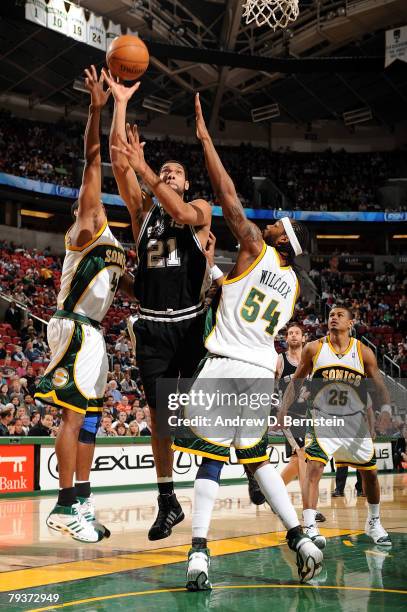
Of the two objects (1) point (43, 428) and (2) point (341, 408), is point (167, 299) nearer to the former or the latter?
(2) point (341, 408)

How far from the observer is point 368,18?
29125 millimetres

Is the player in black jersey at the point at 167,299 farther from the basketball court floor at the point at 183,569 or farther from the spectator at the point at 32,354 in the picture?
the spectator at the point at 32,354

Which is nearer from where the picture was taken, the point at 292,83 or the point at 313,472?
the point at 313,472

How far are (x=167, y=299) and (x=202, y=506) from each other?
157 centimetres

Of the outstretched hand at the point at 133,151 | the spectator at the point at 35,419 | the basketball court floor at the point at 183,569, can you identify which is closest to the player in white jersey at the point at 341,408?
the basketball court floor at the point at 183,569

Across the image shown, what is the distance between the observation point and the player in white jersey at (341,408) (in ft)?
22.7

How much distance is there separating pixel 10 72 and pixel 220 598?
29.8m

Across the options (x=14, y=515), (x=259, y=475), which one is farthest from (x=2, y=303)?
(x=259, y=475)

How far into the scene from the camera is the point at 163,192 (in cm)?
509

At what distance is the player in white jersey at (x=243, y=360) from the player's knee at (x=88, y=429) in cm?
121

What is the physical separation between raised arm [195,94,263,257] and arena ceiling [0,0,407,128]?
21.8 meters

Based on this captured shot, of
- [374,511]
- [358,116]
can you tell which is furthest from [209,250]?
[358,116]

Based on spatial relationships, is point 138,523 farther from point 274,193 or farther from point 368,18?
point 274,193

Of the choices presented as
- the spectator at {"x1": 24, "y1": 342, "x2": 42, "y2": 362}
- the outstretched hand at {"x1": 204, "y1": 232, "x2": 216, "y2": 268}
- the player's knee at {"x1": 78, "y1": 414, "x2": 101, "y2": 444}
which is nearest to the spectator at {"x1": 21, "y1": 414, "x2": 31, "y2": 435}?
the spectator at {"x1": 24, "y1": 342, "x2": 42, "y2": 362}
